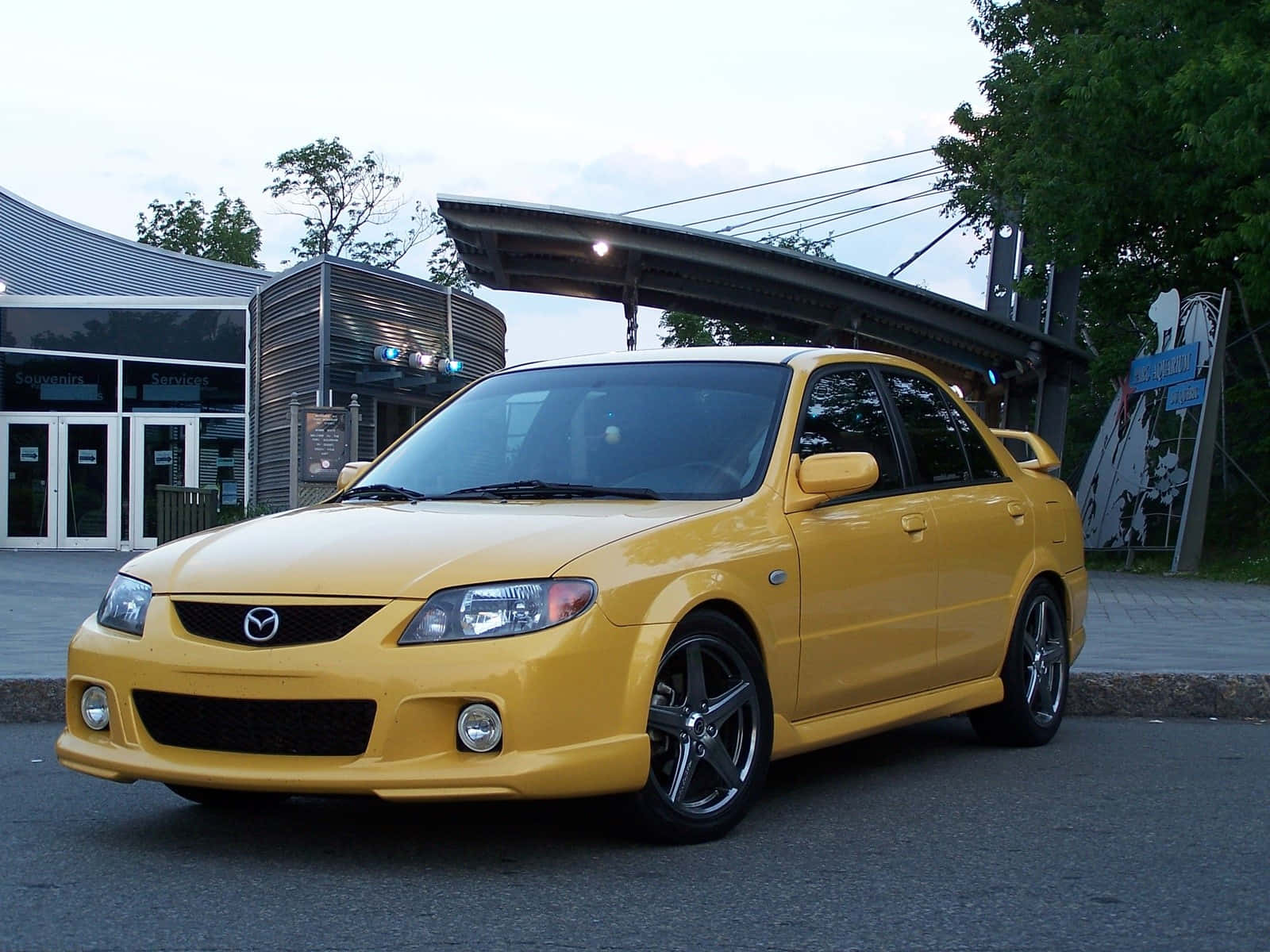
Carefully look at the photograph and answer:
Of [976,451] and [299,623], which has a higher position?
[976,451]

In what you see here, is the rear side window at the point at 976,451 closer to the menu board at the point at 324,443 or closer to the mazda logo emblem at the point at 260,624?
the mazda logo emblem at the point at 260,624

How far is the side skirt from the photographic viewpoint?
540 centimetres

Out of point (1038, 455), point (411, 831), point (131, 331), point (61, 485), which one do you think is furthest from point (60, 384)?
point (411, 831)

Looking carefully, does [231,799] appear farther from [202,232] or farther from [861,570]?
[202,232]

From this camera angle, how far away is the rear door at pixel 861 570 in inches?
219

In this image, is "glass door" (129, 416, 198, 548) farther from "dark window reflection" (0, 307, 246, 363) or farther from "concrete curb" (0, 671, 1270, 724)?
"concrete curb" (0, 671, 1270, 724)

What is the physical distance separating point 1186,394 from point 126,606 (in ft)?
54.0

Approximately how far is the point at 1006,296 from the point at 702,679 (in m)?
25.6

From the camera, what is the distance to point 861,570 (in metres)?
5.80

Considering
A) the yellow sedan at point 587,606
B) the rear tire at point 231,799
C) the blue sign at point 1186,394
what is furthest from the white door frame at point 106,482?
the rear tire at point 231,799

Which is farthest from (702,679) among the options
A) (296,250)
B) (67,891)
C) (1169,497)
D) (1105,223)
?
(296,250)

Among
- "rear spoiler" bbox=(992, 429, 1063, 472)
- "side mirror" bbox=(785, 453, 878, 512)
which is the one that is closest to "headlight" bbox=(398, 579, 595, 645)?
"side mirror" bbox=(785, 453, 878, 512)

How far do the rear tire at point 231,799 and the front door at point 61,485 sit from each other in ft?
73.3

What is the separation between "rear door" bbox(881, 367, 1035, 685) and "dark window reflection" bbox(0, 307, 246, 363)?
2186 cm
